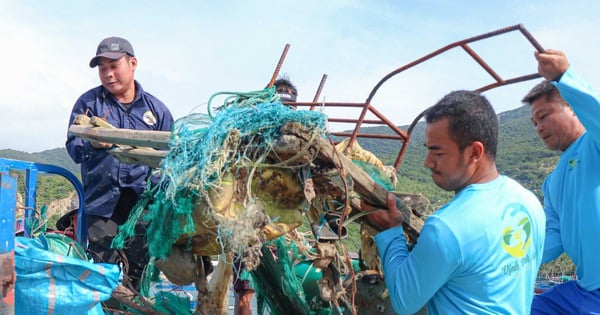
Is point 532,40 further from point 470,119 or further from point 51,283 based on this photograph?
point 51,283

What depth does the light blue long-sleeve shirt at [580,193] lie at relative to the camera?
8.50 feet

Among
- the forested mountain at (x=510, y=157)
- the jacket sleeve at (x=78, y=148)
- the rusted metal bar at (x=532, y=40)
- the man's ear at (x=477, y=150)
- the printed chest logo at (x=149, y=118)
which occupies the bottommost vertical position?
the forested mountain at (x=510, y=157)

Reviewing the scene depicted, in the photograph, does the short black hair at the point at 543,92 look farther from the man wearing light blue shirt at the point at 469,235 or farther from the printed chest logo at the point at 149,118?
the printed chest logo at the point at 149,118

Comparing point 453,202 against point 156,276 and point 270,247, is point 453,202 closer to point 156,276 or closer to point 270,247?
point 270,247

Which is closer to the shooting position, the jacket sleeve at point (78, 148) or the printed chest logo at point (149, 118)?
the jacket sleeve at point (78, 148)

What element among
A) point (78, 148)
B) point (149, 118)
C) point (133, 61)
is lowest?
point (78, 148)

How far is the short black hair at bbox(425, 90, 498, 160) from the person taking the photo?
228 centimetres

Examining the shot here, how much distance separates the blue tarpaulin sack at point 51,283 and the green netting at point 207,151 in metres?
0.33

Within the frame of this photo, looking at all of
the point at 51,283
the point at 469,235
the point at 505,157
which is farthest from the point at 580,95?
the point at 505,157

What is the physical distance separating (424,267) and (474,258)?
0.18 m

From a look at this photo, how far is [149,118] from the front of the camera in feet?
13.7

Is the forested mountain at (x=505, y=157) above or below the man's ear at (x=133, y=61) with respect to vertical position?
below

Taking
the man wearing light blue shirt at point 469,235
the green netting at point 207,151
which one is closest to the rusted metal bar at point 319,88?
the green netting at point 207,151

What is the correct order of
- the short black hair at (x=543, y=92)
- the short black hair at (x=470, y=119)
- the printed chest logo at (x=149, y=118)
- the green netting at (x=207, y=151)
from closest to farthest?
the short black hair at (x=470, y=119)
the green netting at (x=207, y=151)
the short black hair at (x=543, y=92)
the printed chest logo at (x=149, y=118)
